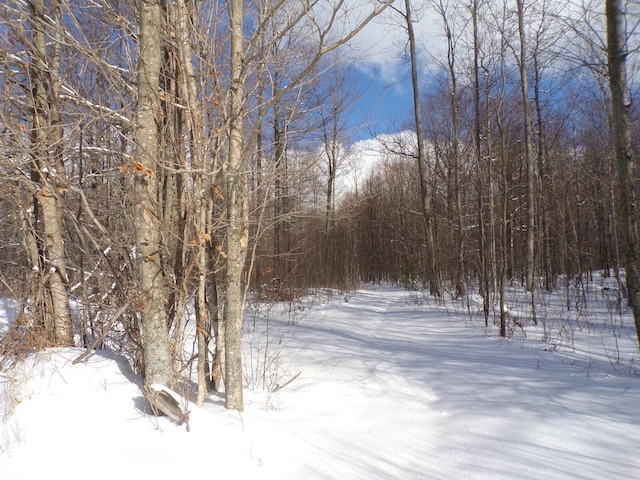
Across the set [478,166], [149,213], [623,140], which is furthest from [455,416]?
[478,166]

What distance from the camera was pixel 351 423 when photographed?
11.3 feet

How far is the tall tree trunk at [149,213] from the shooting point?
2.96 metres

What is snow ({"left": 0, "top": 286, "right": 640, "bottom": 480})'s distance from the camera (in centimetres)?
241

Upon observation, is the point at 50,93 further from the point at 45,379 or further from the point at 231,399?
the point at 231,399

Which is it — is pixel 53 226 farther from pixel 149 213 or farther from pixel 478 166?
pixel 478 166

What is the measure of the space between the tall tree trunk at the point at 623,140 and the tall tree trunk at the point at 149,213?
4.50 metres

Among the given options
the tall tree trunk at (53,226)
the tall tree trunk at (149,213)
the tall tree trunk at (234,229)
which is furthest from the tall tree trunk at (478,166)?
the tall tree trunk at (53,226)

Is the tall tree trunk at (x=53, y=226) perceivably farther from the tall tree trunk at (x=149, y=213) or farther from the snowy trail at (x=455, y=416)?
the snowy trail at (x=455, y=416)

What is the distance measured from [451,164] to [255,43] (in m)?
12.5

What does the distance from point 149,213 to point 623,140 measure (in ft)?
15.7

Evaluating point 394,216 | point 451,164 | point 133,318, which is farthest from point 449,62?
point 394,216

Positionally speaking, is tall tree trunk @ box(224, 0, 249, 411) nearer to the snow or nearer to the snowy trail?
the snow

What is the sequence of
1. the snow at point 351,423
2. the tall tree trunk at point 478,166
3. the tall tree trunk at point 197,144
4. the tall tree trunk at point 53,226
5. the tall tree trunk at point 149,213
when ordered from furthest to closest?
the tall tree trunk at point 478,166, the tall tree trunk at point 53,226, the tall tree trunk at point 197,144, the tall tree trunk at point 149,213, the snow at point 351,423

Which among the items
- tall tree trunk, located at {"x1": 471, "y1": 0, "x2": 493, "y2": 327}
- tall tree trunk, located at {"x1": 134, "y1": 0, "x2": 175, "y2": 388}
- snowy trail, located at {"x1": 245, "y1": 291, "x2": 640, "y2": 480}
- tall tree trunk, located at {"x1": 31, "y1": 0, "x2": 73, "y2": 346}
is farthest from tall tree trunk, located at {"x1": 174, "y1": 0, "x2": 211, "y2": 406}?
tall tree trunk, located at {"x1": 471, "y1": 0, "x2": 493, "y2": 327}
